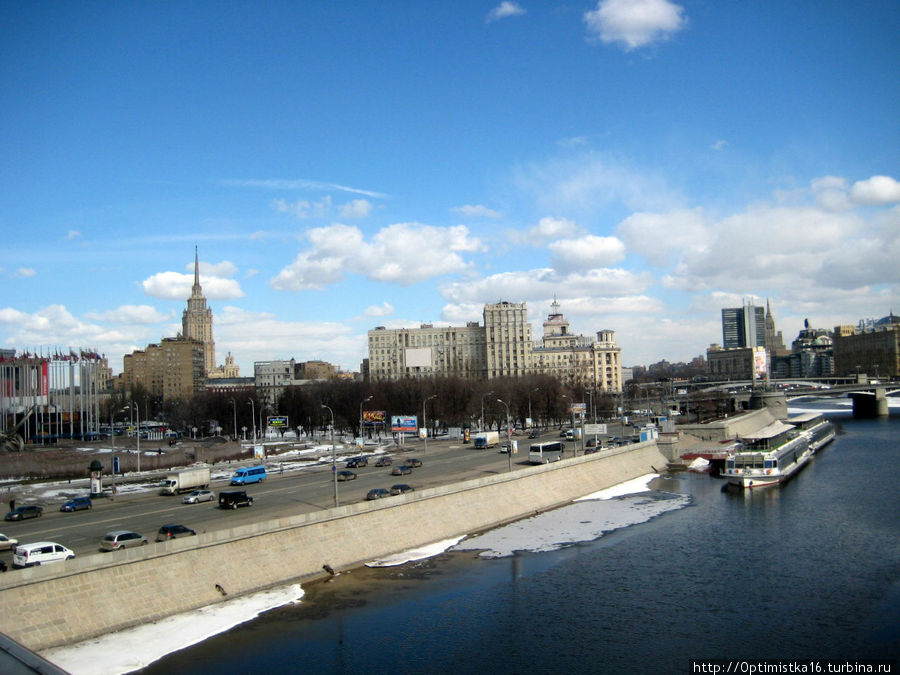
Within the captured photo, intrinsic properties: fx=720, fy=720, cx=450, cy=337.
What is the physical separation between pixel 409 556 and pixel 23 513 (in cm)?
2502

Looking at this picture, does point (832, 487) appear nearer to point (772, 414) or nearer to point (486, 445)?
point (486, 445)

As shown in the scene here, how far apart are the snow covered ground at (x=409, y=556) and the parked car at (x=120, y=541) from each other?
578 centimetres

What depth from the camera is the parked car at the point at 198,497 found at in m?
49.7

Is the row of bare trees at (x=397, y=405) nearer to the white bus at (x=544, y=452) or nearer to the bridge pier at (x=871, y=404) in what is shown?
the white bus at (x=544, y=452)

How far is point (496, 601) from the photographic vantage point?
33250 millimetres

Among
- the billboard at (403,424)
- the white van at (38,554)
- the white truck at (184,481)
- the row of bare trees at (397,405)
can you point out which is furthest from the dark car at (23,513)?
the row of bare trees at (397,405)

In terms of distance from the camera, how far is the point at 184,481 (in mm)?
56500

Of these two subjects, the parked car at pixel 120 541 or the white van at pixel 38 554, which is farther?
the parked car at pixel 120 541

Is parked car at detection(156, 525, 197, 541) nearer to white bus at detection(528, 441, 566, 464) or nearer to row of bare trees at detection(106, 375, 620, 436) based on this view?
white bus at detection(528, 441, 566, 464)

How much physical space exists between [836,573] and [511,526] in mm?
20965

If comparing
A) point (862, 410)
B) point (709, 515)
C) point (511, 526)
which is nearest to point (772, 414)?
point (862, 410)

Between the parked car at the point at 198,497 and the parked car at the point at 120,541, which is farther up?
the parked car at the point at 120,541

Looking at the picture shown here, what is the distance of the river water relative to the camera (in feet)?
87.8

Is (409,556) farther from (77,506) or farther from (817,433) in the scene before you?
(817,433)
